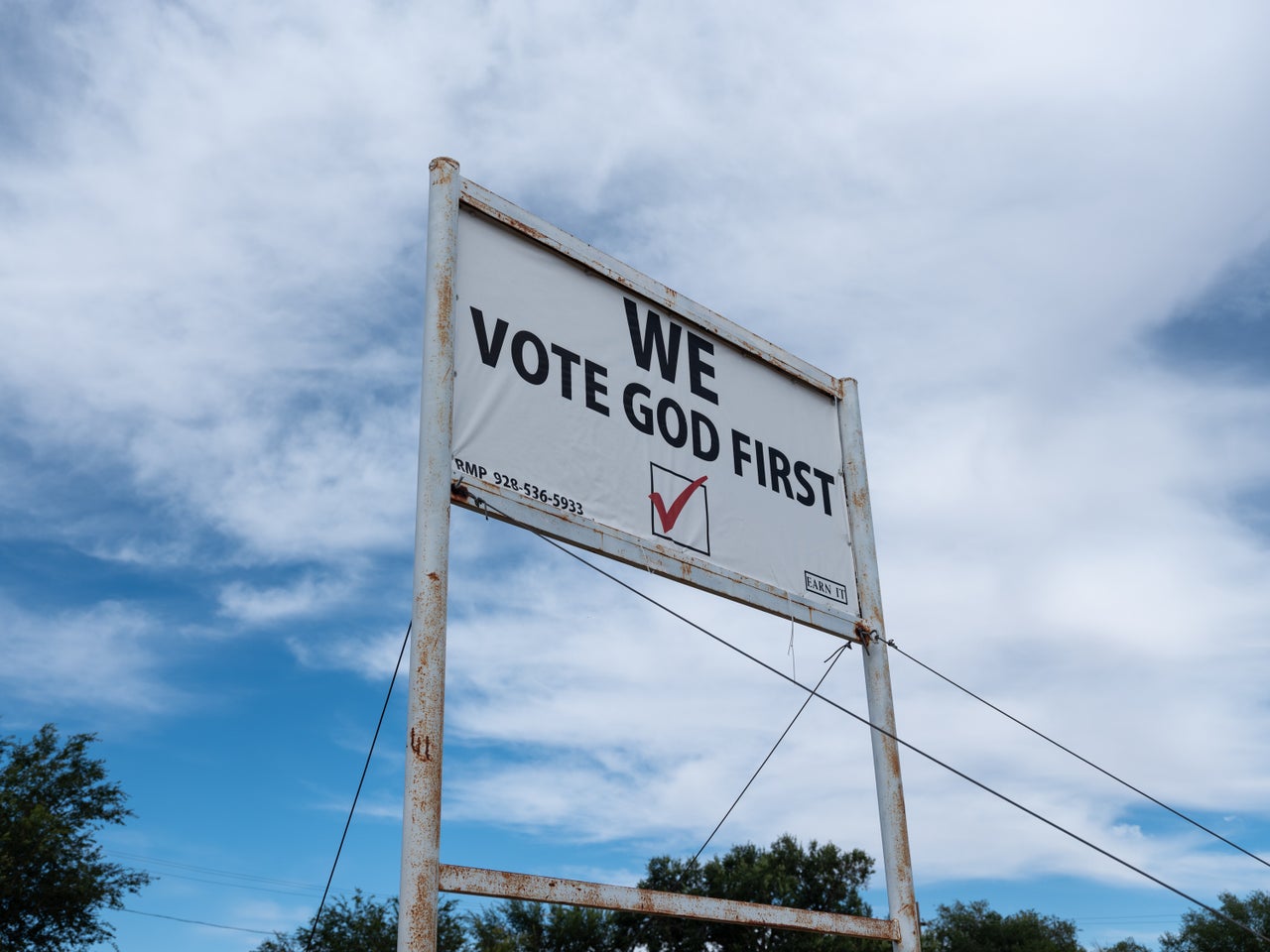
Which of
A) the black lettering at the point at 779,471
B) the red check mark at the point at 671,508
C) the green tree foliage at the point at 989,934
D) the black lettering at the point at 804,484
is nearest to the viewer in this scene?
the red check mark at the point at 671,508

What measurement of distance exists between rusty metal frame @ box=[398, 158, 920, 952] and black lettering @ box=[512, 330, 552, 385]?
53 cm

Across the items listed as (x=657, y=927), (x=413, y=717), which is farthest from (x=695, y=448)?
(x=657, y=927)

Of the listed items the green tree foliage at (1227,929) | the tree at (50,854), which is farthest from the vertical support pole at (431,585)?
the green tree foliage at (1227,929)

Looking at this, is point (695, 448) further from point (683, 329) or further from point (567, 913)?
point (567, 913)

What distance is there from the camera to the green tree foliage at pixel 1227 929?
131 ft

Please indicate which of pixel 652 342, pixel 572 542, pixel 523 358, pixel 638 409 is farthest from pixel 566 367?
pixel 572 542

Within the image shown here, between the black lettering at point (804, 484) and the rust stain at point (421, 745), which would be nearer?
the rust stain at point (421, 745)

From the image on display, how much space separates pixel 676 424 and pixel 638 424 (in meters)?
0.41

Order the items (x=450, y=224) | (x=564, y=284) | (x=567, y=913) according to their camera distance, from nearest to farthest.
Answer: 1. (x=450, y=224)
2. (x=564, y=284)
3. (x=567, y=913)

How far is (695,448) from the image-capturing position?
8234mm

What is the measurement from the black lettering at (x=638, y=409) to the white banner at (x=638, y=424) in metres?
0.01

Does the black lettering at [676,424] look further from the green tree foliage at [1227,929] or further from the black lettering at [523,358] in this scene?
the green tree foliage at [1227,929]

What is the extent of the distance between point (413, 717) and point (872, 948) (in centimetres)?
3252

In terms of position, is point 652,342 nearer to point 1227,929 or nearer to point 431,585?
point 431,585
